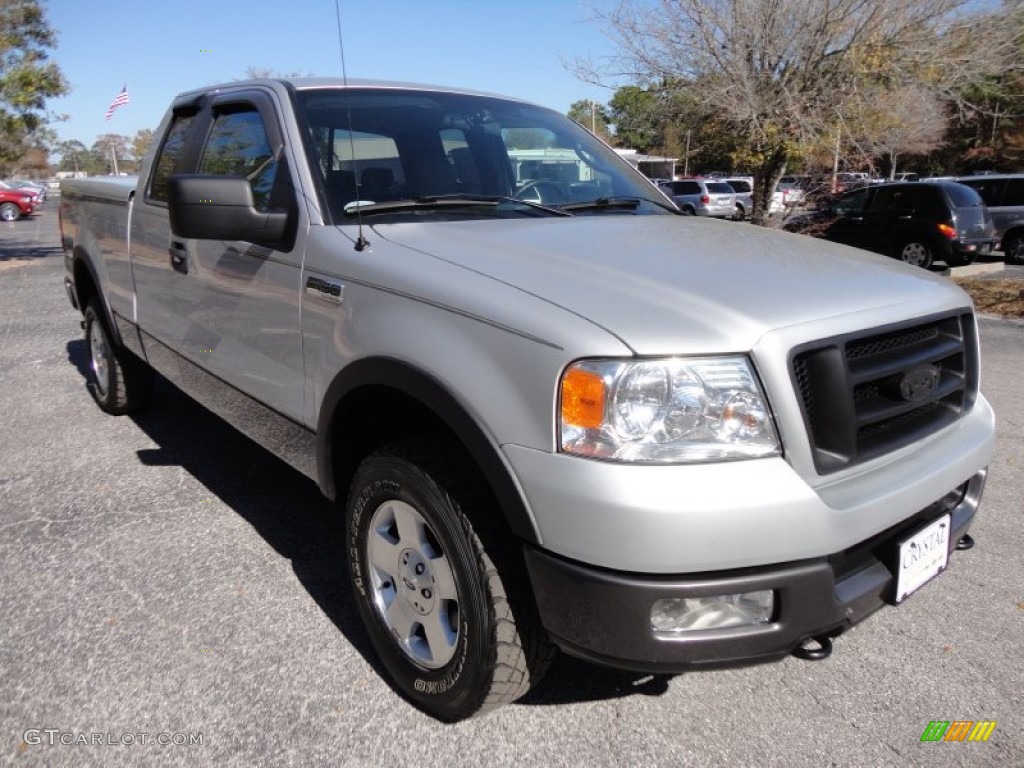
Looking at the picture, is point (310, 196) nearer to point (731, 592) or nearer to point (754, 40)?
point (731, 592)

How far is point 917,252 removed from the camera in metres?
13.5

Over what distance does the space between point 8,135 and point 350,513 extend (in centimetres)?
1676

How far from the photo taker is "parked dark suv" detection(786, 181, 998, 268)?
13.0 m

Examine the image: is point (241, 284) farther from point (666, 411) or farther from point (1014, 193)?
point (1014, 193)

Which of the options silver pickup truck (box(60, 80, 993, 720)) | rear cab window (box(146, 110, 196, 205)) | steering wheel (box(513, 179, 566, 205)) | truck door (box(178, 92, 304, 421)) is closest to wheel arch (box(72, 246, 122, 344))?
rear cab window (box(146, 110, 196, 205))

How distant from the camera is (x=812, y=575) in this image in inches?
72.8

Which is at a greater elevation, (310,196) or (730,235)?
(310,196)

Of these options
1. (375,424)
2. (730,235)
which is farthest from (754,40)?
(375,424)

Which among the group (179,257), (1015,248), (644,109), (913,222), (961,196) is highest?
(644,109)

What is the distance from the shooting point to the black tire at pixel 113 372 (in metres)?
5.07

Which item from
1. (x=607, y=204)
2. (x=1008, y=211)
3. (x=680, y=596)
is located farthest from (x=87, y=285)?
(x=1008, y=211)

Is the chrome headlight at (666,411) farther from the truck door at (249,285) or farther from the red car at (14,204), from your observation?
the red car at (14,204)

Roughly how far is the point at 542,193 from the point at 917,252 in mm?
12469

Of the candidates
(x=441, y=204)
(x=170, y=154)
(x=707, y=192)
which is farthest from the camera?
(x=707, y=192)
